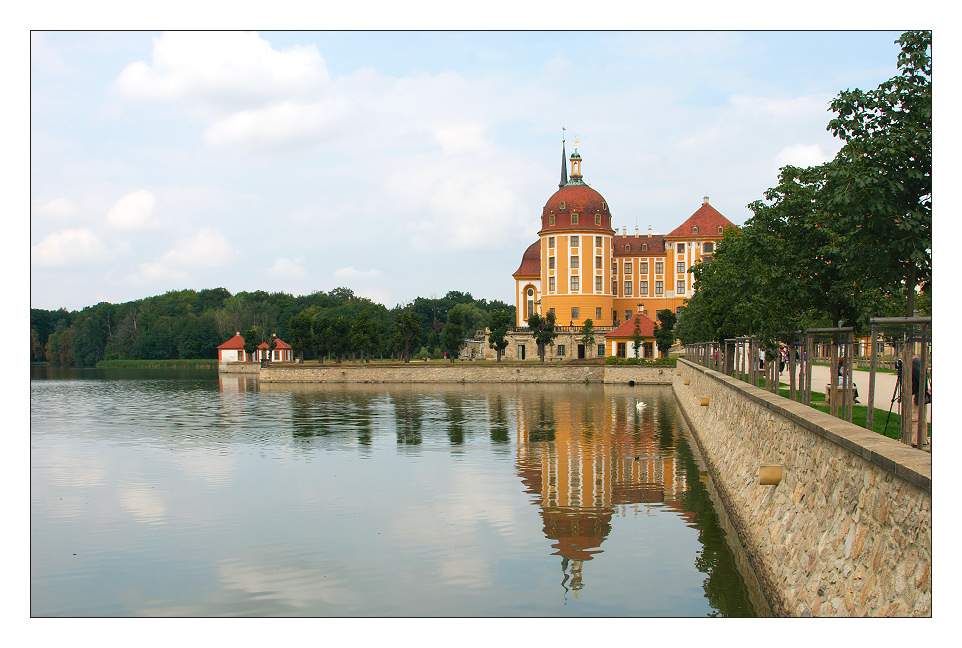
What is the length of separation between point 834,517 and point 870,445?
1.06 m

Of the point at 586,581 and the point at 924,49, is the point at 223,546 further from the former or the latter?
the point at 924,49

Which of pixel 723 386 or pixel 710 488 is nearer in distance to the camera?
pixel 710 488

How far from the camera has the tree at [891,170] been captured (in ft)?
32.2

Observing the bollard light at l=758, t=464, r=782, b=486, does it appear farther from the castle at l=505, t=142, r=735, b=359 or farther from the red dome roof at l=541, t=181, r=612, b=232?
the red dome roof at l=541, t=181, r=612, b=232

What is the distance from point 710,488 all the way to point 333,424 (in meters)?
18.3

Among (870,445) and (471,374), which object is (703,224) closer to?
(471,374)

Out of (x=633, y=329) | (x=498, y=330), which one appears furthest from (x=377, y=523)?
(x=633, y=329)

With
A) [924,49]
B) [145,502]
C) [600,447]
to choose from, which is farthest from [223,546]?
[600,447]

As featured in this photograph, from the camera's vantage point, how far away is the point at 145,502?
55.2ft

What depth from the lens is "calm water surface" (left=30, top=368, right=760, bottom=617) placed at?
10.8m

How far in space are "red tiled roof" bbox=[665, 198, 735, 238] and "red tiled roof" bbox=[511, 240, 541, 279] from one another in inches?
550

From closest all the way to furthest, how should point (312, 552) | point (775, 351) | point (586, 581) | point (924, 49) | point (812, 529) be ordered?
1. point (812, 529)
2. point (924, 49)
3. point (586, 581)
4. point (312, 552)
5. point (775, 351)

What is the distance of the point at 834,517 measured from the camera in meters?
8.09

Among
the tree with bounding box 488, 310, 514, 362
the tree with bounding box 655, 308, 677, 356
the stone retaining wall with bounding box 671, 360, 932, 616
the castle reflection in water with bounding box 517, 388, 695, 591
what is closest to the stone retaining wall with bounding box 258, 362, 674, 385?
the tree with bounding box 655, 308, 677, 356
